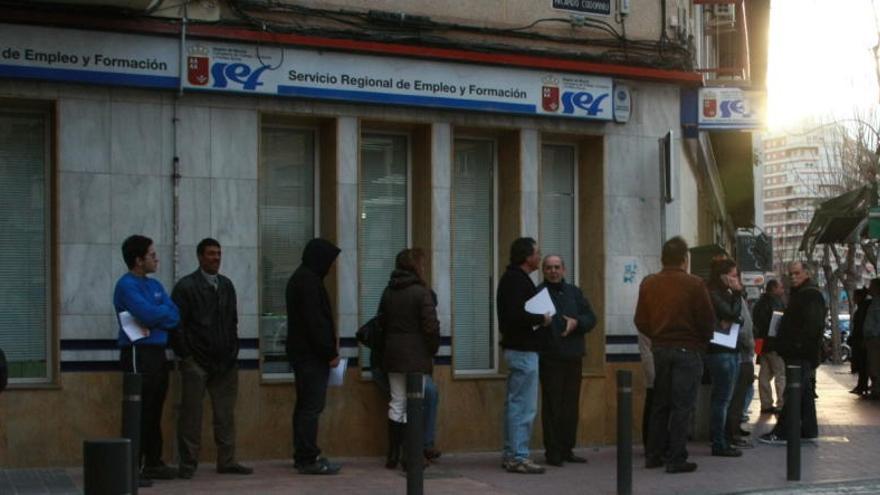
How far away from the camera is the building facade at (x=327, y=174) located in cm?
1266

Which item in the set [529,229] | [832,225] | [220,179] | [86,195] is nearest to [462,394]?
[529,229]

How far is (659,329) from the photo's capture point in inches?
512

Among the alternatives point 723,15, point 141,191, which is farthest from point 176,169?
point 723,15

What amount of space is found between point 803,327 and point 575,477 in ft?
12.9

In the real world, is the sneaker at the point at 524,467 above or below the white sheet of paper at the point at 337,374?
below

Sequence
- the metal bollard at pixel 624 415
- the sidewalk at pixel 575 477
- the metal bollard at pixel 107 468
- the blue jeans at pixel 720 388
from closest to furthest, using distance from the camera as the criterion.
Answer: the metal bollard at pixel 107 468 → the metal bollard at pixel 624 415 → the sidewalk at pixel 575 477 → the blue jeans at pixel 720 388

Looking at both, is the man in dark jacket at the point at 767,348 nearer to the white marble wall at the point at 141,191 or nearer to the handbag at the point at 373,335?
the handbag at the point at 373,335

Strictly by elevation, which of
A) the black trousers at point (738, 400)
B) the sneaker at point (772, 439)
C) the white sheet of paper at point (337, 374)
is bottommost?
the sneaker at point (772, 439)

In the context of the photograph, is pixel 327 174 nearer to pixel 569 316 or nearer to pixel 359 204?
pixel 359 204

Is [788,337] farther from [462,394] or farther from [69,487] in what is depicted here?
[69,487]

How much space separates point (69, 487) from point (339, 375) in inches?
97.8

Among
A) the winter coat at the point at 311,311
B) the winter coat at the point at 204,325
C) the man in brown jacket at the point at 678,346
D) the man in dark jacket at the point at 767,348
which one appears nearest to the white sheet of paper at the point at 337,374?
the winter coat at the point at 311,311

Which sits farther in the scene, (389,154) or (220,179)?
(389,154)

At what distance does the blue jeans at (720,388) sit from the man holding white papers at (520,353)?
2.22 metres
